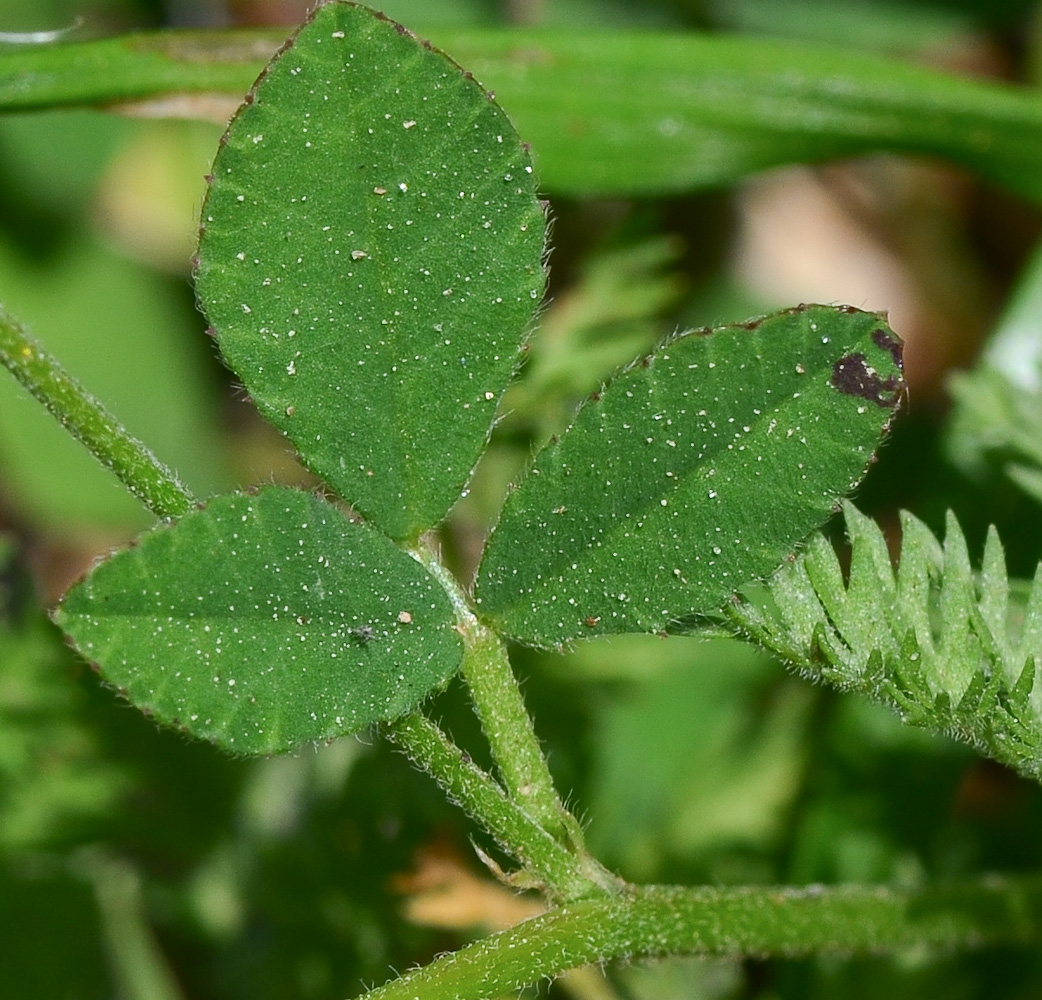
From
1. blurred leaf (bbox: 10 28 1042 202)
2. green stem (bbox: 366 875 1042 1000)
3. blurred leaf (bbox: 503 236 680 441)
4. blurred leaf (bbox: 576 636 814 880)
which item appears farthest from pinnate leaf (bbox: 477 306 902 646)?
blurred leaf (bbox: 576 636 814 880)

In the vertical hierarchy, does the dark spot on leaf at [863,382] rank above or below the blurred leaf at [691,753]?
above

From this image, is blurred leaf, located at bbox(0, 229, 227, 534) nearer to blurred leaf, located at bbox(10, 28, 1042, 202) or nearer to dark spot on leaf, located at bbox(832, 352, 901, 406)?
blurred leaf, located at bbox(10, 28, 1042, 202)

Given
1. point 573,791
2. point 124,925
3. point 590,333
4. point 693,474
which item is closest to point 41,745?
point 124,925

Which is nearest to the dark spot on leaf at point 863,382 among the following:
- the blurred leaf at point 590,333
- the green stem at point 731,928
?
the green stem at point 731,928

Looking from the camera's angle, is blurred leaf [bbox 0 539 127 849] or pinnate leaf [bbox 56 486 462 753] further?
blurred leaf [bbox 0 539 127 849]

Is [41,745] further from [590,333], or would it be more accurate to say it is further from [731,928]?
[731,928]

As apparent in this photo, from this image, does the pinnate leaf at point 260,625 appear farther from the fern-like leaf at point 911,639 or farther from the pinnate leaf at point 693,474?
the fern-like leaf at point 911,639

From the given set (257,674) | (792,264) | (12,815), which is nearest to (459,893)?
(257,674)

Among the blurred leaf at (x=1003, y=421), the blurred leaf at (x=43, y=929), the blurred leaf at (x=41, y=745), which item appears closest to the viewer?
the blurred leaf at (x=1003, y=421)
